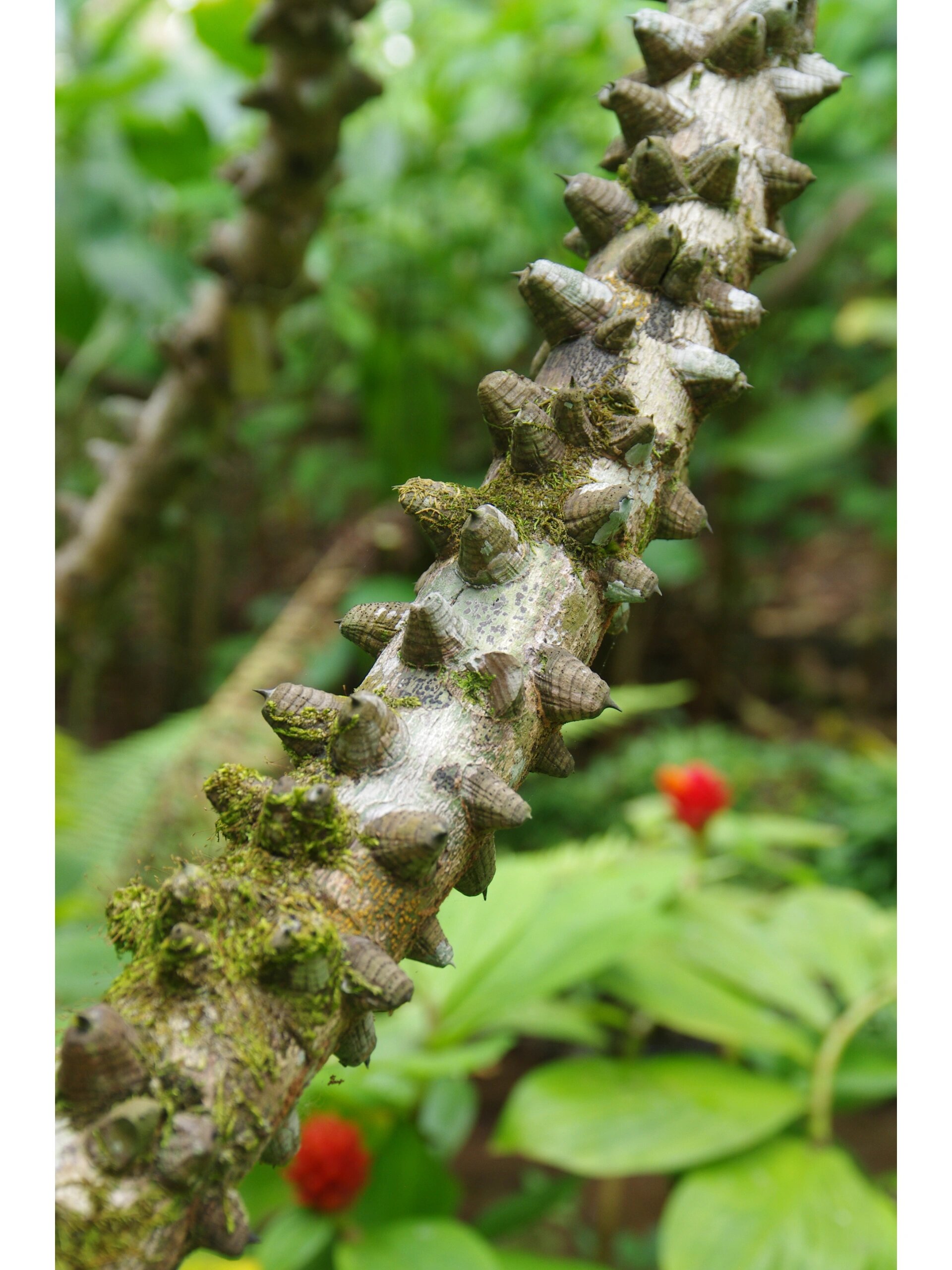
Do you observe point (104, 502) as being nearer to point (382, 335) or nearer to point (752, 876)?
point (382, 335)

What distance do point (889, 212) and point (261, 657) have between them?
260cm

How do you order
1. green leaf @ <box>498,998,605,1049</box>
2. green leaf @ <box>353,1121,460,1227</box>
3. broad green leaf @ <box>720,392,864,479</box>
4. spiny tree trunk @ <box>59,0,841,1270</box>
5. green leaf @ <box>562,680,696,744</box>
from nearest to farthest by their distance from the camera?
spiny tree trunk @ <box>59,0,841,1270</box>, green leaf @ <box>353,1121,460,1227</box>, green leaf @ <box>498,998,605,1049</box>, green leaf @ <box>562,680,696,744</box>, broad green leaf @ <box>720,392,864,479</box>

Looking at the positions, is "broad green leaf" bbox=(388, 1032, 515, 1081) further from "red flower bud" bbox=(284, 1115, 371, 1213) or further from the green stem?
the green stem

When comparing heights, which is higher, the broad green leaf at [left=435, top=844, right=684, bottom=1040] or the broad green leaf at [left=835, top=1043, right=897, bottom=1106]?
the broad green leaf at [left=435, top=844, right=684, bottom=1040]

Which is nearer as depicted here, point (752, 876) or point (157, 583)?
point (752, 876)

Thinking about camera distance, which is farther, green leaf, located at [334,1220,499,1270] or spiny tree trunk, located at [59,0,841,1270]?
green leaf, located at [334,1220,499,1270]

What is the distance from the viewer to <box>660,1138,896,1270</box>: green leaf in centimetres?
119

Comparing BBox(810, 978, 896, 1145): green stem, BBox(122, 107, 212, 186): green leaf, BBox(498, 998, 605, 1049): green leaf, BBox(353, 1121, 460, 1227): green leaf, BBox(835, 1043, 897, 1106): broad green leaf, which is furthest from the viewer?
BBox(122, 107, 212, 186): green leaf

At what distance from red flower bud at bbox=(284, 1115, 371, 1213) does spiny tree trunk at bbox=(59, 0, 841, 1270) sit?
999 mm

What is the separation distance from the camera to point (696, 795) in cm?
177

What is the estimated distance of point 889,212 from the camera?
316cm

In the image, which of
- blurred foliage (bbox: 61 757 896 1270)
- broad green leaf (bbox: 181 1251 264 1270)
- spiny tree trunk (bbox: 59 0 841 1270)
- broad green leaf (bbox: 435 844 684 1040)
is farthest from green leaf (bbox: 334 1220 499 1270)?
spiny tree trunk (bbox: 59 0 841 1270)

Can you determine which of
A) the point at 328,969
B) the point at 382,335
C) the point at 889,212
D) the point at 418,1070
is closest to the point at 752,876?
the point at 418,1070

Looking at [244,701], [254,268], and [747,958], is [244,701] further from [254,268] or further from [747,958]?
[747,958]
